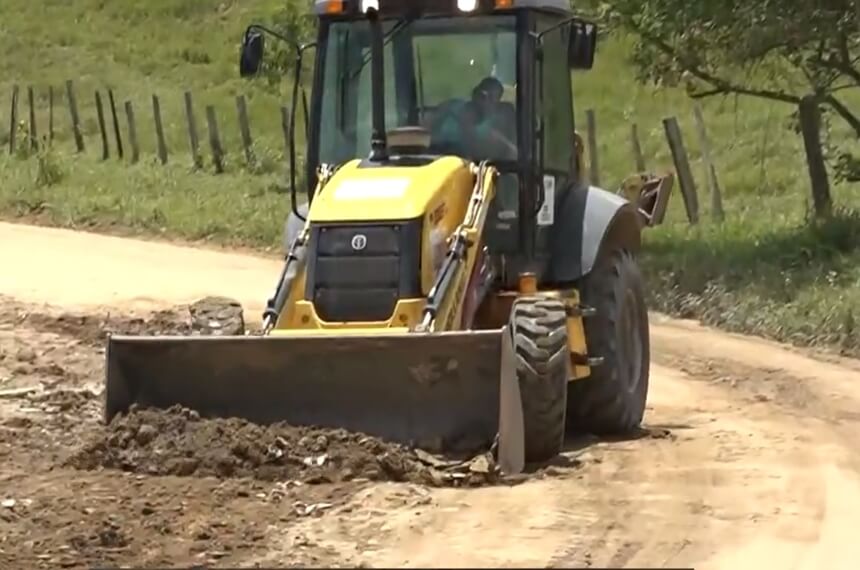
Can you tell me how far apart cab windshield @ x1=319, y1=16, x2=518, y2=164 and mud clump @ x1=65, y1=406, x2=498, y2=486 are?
2.10 metres

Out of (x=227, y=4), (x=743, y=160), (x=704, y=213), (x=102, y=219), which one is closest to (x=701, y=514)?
(x=704, y=213)

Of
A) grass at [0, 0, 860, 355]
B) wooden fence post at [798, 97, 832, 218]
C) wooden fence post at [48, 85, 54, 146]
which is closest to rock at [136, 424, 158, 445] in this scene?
grass at [0, 0, 860, 355]

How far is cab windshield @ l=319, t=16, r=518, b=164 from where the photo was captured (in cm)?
1004

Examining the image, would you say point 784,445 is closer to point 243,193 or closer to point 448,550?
point 448,550

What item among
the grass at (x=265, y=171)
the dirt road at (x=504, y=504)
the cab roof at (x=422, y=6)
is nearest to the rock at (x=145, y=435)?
the dirt road at (x=504, y=504)

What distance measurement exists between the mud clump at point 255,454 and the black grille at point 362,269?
0.74 meters

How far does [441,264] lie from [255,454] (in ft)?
4.95

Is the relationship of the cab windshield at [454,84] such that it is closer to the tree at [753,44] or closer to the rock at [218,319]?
the rock at [218,319]

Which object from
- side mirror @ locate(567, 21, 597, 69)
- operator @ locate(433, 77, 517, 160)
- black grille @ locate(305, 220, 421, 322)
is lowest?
black grille @ locate(305, 220, 421, 322)

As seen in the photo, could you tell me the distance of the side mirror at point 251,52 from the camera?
991 cm

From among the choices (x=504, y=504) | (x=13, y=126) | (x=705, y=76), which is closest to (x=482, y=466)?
(x=504, y=504)

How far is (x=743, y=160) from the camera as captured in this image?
90.4 feet

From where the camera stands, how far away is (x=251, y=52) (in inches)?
390

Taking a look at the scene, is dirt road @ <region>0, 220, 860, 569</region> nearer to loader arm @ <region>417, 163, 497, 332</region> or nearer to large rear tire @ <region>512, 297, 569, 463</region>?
large rear tire @ <region>512, 297, 569, 463</region>
